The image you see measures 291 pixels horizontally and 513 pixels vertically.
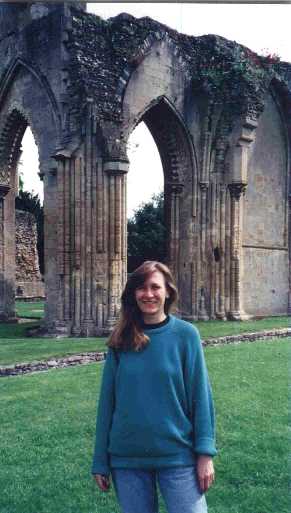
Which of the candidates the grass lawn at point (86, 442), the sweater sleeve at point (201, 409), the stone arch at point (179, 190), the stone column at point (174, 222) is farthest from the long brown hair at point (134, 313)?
the stone column at point (174, 222)

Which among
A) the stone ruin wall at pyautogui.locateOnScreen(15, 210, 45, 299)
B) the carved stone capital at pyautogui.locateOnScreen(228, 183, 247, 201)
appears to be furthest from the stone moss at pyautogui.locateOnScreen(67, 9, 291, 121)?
the stone ruin wall at pyautogui.locateOnScreen(15, 210, 45, 299)

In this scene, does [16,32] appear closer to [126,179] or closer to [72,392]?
[126,179]

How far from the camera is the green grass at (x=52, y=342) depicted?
8852mm

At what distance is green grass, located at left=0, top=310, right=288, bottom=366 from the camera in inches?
348

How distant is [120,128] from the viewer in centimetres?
1198

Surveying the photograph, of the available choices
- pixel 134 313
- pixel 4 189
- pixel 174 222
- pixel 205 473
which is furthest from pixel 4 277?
pixel 205 473

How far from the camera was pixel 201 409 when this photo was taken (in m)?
2.35

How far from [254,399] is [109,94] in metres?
8.37

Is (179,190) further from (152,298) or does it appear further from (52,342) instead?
(152,298)

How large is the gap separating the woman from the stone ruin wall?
909 inches

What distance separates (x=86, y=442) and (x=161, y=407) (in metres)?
2.52

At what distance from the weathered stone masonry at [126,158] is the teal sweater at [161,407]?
9.52 meters

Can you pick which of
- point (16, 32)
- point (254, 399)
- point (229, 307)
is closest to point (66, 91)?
point (16, 32)

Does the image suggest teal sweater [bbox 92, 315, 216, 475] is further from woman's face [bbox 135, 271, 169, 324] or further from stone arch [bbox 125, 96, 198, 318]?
stone arch [bbox 125, 96, 198, 318]
